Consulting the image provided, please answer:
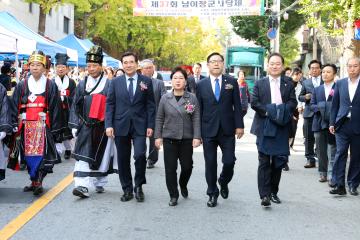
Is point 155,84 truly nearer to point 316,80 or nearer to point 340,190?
point 316,80

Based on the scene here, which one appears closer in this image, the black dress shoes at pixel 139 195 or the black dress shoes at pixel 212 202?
the black dress shoes at pixel 212 202

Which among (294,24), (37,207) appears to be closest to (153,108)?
(37,207)

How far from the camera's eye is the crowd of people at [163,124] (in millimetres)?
7121

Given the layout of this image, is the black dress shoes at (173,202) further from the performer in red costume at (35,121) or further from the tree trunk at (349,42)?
the tree trunk at (349,42)

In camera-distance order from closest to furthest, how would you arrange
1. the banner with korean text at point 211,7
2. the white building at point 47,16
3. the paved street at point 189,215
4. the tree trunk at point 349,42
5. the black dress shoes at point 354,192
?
the paved street at point 189,215, the black dress shoes at point 354,192, the tree trunk at point 349,42, the banner with korean text at point 211,7, the white building at point 47,16

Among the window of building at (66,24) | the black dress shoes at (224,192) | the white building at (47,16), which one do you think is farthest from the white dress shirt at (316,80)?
the window of building at (66,24)

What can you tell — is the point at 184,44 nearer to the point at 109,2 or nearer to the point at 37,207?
the point at 109,2

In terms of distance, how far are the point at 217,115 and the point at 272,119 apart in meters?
0.65

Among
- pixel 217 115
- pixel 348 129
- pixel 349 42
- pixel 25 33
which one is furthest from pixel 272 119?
pixel 25 33

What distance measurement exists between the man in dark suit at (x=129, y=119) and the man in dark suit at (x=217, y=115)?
708 mm

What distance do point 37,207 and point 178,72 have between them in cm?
227

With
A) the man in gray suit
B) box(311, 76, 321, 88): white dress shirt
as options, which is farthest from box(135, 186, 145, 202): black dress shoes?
box(311, 76, 321, 88): white dress shirt

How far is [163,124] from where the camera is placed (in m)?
7.20

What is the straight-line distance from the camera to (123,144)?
7.39 m
